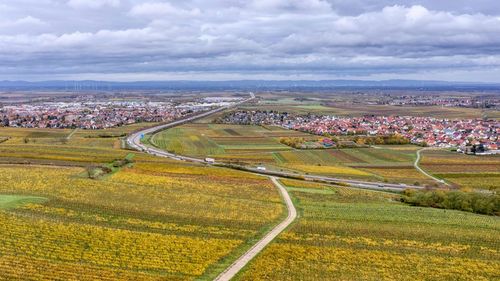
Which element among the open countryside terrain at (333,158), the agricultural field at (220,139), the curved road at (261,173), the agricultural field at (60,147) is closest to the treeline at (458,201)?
the curved road at (261,173)

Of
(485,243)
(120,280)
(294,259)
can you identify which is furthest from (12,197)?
(485,243)

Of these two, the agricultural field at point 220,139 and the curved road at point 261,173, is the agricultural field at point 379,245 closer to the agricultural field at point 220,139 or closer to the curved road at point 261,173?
the curved road at point 261,173

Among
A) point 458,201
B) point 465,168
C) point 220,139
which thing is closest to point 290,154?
point 220,139

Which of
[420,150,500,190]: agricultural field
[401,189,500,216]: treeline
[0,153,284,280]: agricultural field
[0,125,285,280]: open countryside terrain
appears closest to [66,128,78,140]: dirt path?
[0,125,285,280]: open countryside terrain

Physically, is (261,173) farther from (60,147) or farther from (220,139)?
(220,139)

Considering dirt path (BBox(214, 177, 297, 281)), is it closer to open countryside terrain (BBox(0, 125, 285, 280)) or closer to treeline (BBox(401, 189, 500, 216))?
open countryside terrain (BBox(0, 125, 285, 280))
